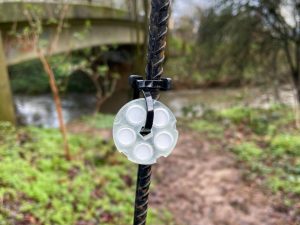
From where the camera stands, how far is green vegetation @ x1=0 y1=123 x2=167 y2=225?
12.5ft

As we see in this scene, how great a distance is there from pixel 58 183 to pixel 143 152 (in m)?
3.66

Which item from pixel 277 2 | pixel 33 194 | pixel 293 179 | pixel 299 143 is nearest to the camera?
pixel 33 194

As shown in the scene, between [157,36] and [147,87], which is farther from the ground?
[157,36]

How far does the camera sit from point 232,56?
33.0ft

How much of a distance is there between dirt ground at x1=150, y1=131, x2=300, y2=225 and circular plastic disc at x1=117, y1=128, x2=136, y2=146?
3652 mm

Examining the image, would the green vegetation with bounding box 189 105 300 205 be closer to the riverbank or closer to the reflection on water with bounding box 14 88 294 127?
the riverbank

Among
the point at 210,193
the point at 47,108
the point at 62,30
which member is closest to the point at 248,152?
the point at 210,193

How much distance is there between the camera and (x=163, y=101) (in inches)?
555

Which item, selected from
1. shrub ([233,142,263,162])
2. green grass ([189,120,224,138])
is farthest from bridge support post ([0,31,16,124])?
green grass ([189,120,224,138])

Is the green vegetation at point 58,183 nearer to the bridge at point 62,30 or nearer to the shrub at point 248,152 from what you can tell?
the bridge at point 62,30

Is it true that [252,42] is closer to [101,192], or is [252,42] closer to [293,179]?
[293,179]

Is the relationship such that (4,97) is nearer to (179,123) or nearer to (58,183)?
(58,183)

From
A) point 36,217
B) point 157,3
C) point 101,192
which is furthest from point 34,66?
point 157,3

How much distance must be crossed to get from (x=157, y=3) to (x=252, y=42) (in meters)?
8.51
